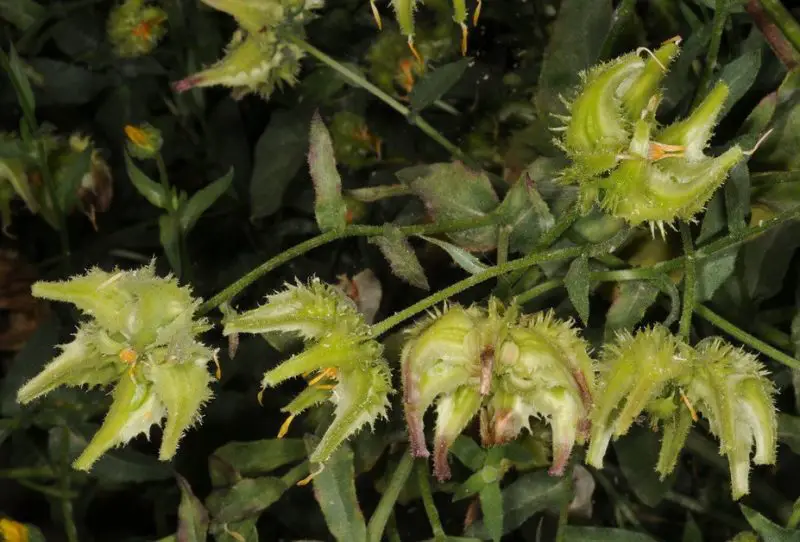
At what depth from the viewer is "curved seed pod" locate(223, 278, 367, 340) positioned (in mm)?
648

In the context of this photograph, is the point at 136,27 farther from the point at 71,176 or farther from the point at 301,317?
the point at 301,317

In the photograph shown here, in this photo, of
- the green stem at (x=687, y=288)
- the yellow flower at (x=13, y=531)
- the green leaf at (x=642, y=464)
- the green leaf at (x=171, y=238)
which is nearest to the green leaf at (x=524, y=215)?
the green stem at (x=687, y=288)

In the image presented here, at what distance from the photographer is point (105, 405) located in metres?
0.97

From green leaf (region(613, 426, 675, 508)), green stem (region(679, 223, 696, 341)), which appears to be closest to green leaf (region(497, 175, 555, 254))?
green stem (region(679, 223, 696, 341))

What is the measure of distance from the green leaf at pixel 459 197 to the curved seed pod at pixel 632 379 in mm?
201

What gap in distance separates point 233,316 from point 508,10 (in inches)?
19.5

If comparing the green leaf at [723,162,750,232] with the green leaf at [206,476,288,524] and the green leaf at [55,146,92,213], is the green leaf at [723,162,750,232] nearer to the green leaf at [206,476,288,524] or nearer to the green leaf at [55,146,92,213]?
the green leaf at [206,476,288,524]

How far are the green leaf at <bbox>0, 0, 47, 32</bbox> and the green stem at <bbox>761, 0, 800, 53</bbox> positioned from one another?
2.49 ft

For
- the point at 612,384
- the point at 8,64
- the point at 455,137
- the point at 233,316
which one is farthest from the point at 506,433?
the point at 8,64

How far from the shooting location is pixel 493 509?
0.78m

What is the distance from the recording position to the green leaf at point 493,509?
2.55 ft

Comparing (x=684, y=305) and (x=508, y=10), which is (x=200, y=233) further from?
(x=684, y=305)

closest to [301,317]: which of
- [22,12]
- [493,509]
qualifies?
[493,509]

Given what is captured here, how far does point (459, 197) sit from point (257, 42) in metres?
0.23
